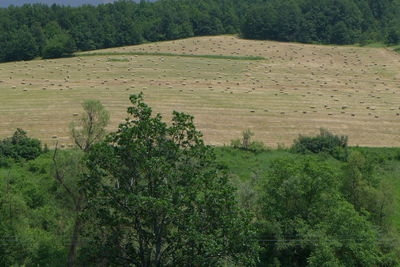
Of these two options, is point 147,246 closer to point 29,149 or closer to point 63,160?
point 63,160

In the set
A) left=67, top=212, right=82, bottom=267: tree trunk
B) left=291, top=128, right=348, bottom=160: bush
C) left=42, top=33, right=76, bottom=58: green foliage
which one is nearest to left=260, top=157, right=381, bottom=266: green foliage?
left=67, top=212, right=82, bottom=267: tree trunk

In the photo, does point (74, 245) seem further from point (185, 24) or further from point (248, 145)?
point (185, 24)

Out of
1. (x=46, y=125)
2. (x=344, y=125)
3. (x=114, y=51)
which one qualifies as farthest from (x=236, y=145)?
(x=114, y=51)

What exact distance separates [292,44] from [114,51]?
41.5m

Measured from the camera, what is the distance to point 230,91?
7556 cm

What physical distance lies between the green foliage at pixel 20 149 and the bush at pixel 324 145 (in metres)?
24.8

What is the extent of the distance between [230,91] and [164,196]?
177 feet

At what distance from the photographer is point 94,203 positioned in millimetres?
23891

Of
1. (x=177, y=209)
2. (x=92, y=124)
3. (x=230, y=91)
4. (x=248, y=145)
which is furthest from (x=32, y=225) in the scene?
(x=230, y=91)

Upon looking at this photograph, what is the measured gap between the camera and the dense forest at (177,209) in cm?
2347

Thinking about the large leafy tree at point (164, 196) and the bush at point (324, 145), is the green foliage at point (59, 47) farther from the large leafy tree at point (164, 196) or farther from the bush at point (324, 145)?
the large leafy tree at point (164, 196)

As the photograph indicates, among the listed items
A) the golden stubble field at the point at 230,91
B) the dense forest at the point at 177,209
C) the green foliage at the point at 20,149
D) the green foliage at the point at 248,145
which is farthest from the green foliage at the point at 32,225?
the green foliage at the point at 248,145

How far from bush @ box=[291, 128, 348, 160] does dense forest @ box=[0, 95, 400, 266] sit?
825 cm

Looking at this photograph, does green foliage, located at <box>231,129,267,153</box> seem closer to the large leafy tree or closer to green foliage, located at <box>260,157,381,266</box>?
green foliage, located at <box>260,157,381,266</box>
